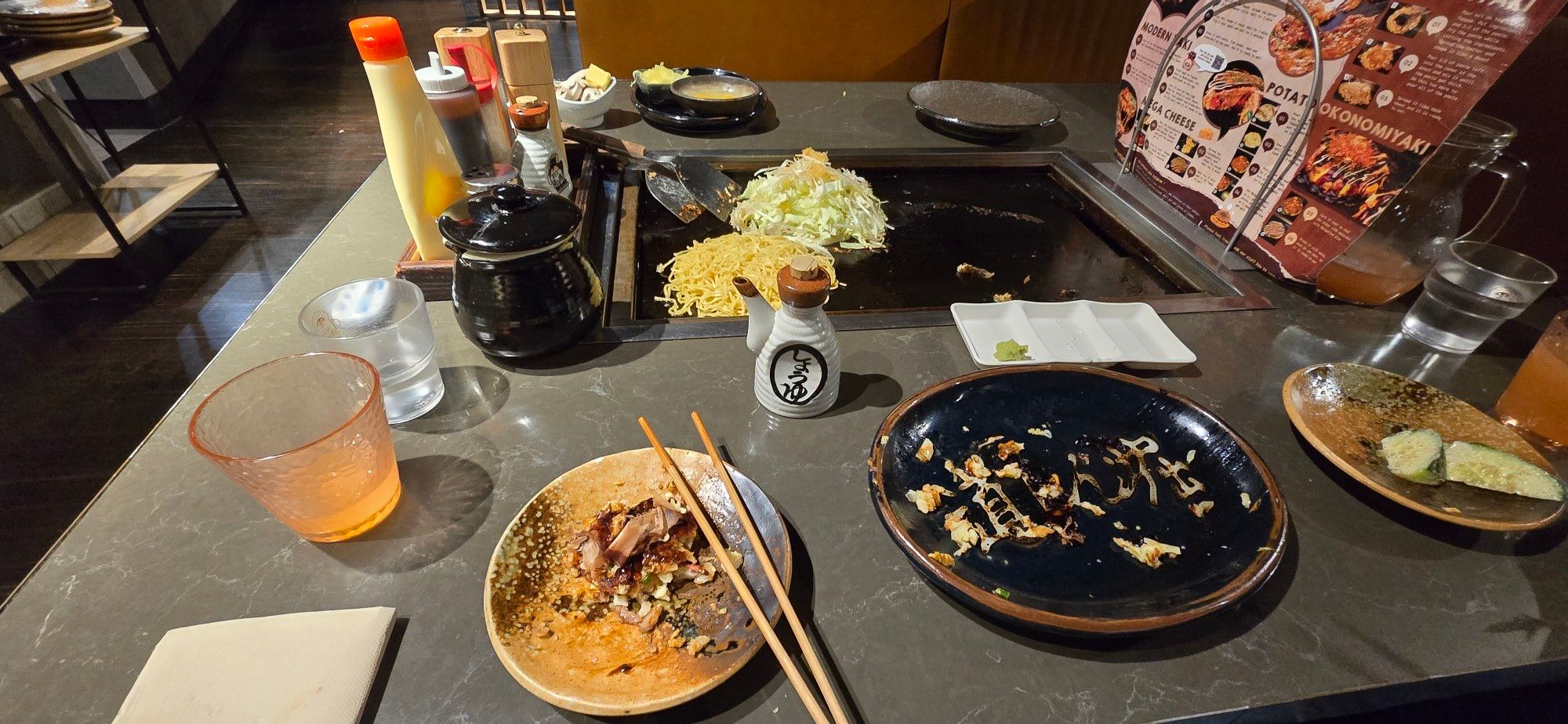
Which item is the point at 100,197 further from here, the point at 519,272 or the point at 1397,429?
the point at 1397,429

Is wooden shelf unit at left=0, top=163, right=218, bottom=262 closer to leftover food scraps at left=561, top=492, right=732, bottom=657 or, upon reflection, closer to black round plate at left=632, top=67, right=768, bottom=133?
black round plate at left=632, top=67, right=768, bottom=133

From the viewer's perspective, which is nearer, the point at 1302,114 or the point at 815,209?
the point at 1302,114

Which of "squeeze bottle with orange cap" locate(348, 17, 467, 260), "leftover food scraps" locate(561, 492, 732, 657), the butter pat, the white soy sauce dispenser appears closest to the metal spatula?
the butter pat

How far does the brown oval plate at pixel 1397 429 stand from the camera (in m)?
0.95

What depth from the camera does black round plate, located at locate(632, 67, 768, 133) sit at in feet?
7.45

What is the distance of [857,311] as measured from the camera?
1.46m

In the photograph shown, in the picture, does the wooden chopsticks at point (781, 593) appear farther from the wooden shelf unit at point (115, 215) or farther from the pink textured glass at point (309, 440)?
the wooden shelf unit at point (115, 215)

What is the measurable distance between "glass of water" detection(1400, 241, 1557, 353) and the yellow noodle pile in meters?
1.33

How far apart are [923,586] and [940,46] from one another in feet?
11.9

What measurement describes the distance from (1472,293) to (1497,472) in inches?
A: 22.4

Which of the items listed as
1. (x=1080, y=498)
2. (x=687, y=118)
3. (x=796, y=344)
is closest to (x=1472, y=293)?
(x=1080, y=498)

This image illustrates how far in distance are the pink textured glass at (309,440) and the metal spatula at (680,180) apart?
1091mm

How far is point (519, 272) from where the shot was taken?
3.67 feet

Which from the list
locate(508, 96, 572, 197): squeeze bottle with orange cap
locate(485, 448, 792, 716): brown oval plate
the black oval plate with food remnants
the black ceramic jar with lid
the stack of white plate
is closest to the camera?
locate(485, 448, 792, 716): brown oval plate
